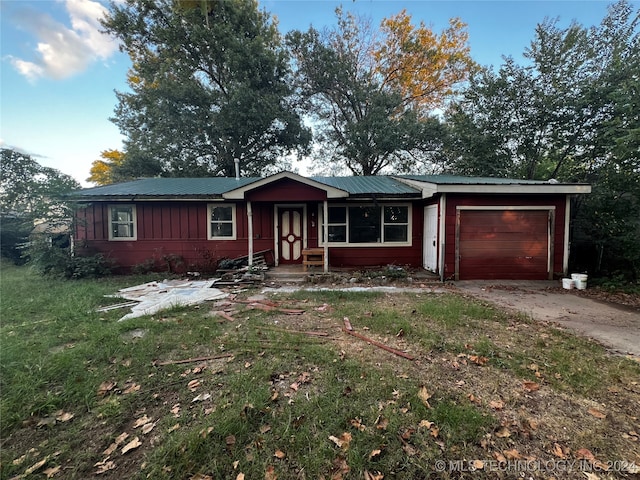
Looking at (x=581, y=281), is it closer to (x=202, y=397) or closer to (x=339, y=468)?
(x=339, y=468)

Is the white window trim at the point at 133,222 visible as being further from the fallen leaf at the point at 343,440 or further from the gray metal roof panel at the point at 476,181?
the fallen leaf at the point at 343,440

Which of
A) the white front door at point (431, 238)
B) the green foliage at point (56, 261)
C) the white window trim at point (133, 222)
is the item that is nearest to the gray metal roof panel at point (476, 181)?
the white front door at point (431, 238)

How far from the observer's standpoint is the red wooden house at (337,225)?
25.1 ft

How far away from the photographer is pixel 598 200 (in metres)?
8.09

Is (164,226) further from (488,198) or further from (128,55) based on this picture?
(128,55)

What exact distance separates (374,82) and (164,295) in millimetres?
18589

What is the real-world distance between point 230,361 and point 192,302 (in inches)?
114

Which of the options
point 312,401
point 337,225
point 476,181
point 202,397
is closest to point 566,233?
point 476,181

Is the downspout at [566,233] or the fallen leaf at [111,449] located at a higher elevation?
the downspout at [566,233]

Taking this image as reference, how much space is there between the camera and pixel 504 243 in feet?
25.2

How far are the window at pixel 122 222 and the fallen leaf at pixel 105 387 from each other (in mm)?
7774

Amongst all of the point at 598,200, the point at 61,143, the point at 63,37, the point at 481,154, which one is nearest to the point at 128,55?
the point at 63,37

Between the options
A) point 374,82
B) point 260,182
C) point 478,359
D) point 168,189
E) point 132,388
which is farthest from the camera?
point 374,82

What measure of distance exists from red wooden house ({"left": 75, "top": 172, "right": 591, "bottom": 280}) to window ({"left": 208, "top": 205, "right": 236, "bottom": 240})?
0.03 meters
